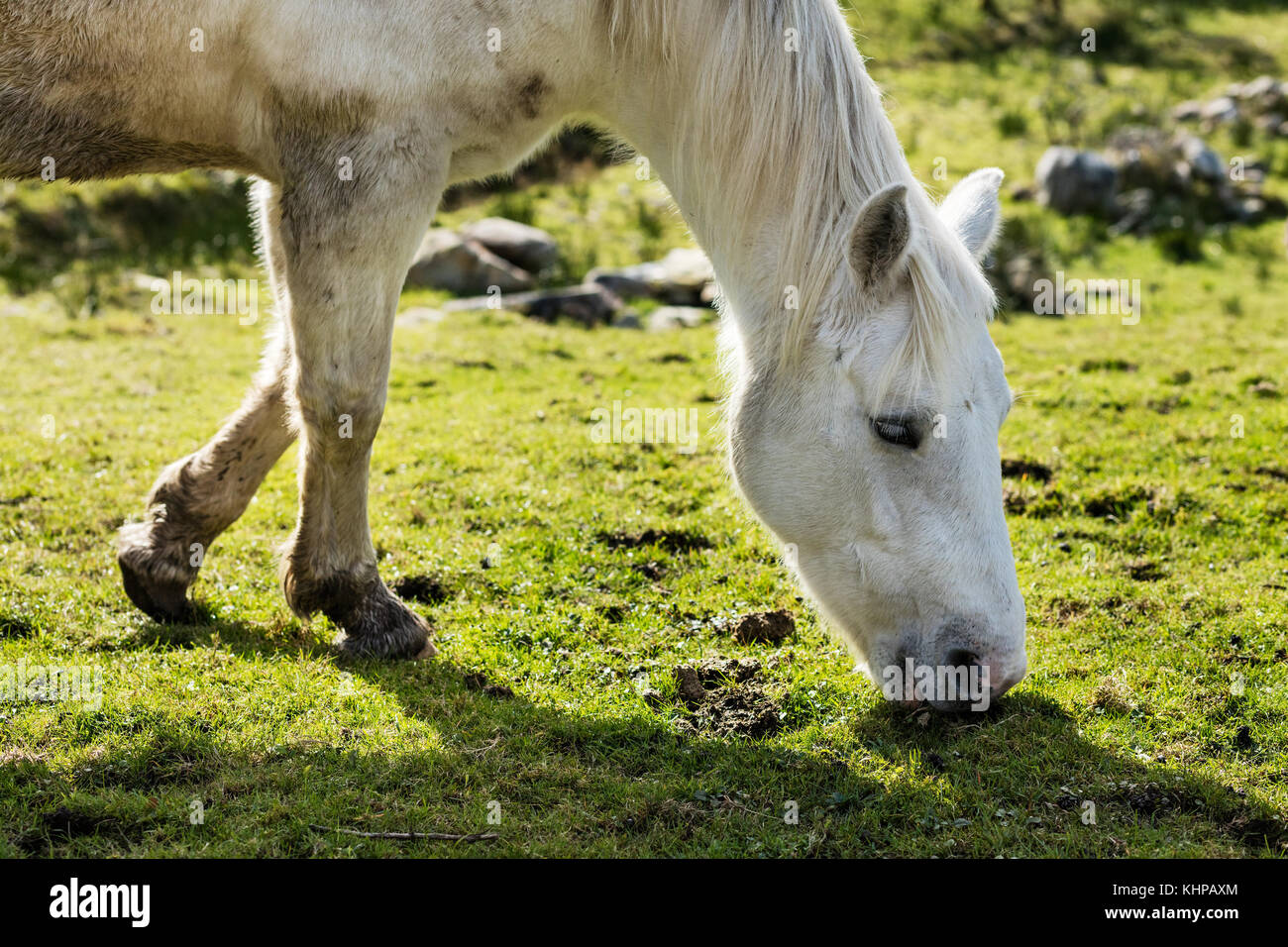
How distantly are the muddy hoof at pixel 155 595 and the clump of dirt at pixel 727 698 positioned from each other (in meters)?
2.01

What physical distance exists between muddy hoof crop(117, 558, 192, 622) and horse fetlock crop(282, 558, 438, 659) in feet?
1.81

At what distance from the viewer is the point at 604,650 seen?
430 centimetres

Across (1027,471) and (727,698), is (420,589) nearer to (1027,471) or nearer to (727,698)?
(727,698)

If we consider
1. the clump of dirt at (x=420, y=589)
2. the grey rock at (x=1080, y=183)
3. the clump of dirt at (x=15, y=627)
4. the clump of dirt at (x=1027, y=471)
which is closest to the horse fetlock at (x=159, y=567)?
the clump of dirt at (x=15, y=627)

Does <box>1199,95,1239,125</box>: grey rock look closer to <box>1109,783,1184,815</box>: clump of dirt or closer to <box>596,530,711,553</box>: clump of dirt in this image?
<box>596,530,711,553</box>: clump of dirt

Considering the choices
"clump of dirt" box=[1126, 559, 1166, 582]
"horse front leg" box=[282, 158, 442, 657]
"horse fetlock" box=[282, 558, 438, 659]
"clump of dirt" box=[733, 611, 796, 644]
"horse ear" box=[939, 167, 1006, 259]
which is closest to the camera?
"horse front leg" box=[282, 158, 442, 657]

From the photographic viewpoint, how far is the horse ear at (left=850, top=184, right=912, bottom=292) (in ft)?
10.1

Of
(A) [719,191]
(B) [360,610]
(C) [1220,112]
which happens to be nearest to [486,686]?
(B) [360,610]

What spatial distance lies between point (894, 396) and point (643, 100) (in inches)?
55.1

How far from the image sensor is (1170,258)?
41.2ft

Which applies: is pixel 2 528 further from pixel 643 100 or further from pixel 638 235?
pixel 638 235

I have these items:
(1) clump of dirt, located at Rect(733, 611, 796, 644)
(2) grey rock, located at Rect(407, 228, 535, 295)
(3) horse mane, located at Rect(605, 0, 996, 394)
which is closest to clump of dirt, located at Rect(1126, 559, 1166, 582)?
(1) clump of dirt, located at Rect(733, 611, 796, 644)

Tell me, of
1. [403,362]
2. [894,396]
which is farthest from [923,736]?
[403,362]

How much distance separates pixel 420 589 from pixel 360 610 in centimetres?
68
